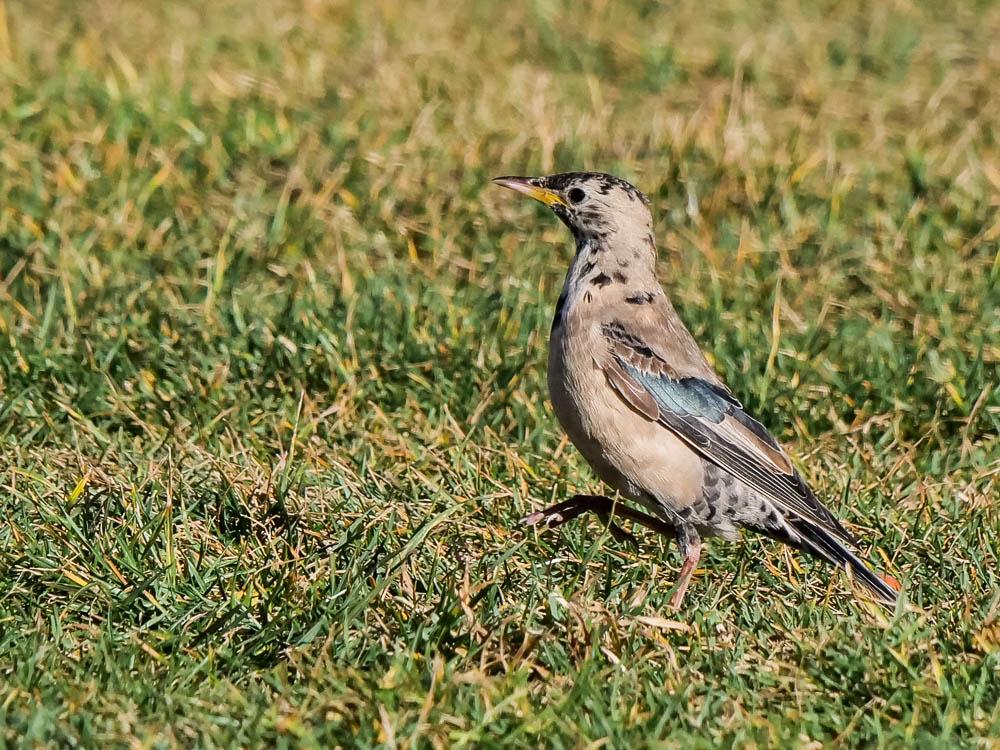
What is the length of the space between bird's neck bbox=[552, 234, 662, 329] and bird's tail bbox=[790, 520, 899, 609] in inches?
39.9

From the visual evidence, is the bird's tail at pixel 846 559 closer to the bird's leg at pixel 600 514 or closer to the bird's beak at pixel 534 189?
the bird's leg at pixel 600 514

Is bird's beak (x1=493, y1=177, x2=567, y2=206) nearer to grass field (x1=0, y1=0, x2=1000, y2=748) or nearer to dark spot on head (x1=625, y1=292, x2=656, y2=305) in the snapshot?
dark spot on head (x1=625, y1=292, x2=656, y2=305)

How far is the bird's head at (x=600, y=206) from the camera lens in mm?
6012

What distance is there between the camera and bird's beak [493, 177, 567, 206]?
20.1 ft

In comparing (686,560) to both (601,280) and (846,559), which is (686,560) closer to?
(846,559)

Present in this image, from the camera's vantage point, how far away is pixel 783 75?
9.55m

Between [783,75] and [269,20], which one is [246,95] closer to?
[269,20]

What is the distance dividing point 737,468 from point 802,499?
276 millimetres

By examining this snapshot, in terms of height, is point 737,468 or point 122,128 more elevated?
point 737,468

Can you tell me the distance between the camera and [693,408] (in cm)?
571

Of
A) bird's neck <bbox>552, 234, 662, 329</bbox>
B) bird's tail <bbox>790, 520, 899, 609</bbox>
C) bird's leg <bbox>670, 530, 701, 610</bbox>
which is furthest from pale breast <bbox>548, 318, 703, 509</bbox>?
bird's tail <bbox>790, 520, 899, 609</bbox>

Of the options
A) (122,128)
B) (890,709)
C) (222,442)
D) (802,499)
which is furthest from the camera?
(122,128)

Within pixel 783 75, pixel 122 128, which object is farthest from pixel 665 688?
pixel 783 75

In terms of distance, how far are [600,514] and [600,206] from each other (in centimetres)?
113
